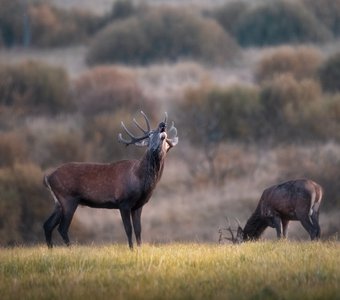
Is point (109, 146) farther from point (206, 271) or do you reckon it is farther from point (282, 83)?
point (206, 271)

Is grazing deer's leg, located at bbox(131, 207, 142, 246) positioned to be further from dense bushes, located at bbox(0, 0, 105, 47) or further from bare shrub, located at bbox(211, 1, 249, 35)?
bare shrub, located at bbox(211, 1, 249, 35)

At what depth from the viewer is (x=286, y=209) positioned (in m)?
16.8

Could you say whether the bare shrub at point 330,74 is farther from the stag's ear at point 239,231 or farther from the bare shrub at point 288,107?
the stag's ear at point 239,231

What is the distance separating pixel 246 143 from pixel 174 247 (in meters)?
24.4

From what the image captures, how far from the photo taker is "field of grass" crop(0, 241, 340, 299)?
10.2 m

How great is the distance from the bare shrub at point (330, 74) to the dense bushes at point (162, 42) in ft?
41.8

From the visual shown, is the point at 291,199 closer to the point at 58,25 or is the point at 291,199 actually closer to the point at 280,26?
the point at 280,26

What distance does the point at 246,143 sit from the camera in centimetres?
3819

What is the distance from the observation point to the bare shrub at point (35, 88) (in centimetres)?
4403

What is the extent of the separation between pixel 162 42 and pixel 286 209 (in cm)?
4587

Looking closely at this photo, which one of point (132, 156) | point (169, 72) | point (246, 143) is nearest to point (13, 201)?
point (132, 156)

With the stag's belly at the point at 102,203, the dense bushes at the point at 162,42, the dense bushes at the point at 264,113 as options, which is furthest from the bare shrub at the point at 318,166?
the dense bushes at the point at 162,42

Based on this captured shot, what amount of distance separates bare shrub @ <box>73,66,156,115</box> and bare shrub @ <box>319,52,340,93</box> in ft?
31.7

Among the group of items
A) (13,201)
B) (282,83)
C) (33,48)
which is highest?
(33,48)
